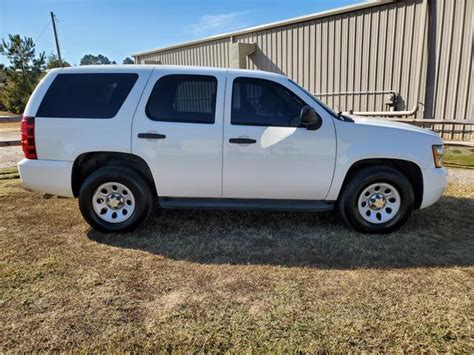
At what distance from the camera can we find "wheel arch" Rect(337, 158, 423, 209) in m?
4.24

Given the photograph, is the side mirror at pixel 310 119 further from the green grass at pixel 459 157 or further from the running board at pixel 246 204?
the green grass at pixel 459 157

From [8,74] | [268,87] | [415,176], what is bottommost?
[415,176]

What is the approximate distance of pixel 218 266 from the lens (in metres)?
3.60

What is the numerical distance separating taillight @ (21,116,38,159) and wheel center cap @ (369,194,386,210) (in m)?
3.93

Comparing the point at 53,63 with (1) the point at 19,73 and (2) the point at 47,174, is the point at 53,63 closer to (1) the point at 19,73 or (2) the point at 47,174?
(1) the point at 19,73

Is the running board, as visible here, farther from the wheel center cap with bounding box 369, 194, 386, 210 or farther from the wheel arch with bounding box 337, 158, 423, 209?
the wheel center cap with bounding box 369, 194, 386, 210

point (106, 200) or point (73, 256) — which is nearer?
point (73, 256)

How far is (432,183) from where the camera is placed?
13.8 feet

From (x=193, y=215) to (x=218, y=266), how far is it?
1.55 m

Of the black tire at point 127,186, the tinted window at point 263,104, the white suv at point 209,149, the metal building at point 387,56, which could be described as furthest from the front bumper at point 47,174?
the metal building at point 387,56

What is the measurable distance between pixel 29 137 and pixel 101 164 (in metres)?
0.82

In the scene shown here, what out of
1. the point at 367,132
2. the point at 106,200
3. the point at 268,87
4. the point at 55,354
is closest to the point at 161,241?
the point at 106,200

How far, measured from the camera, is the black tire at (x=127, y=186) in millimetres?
4176

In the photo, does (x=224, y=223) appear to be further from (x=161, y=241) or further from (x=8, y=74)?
(x=8, y=74)
